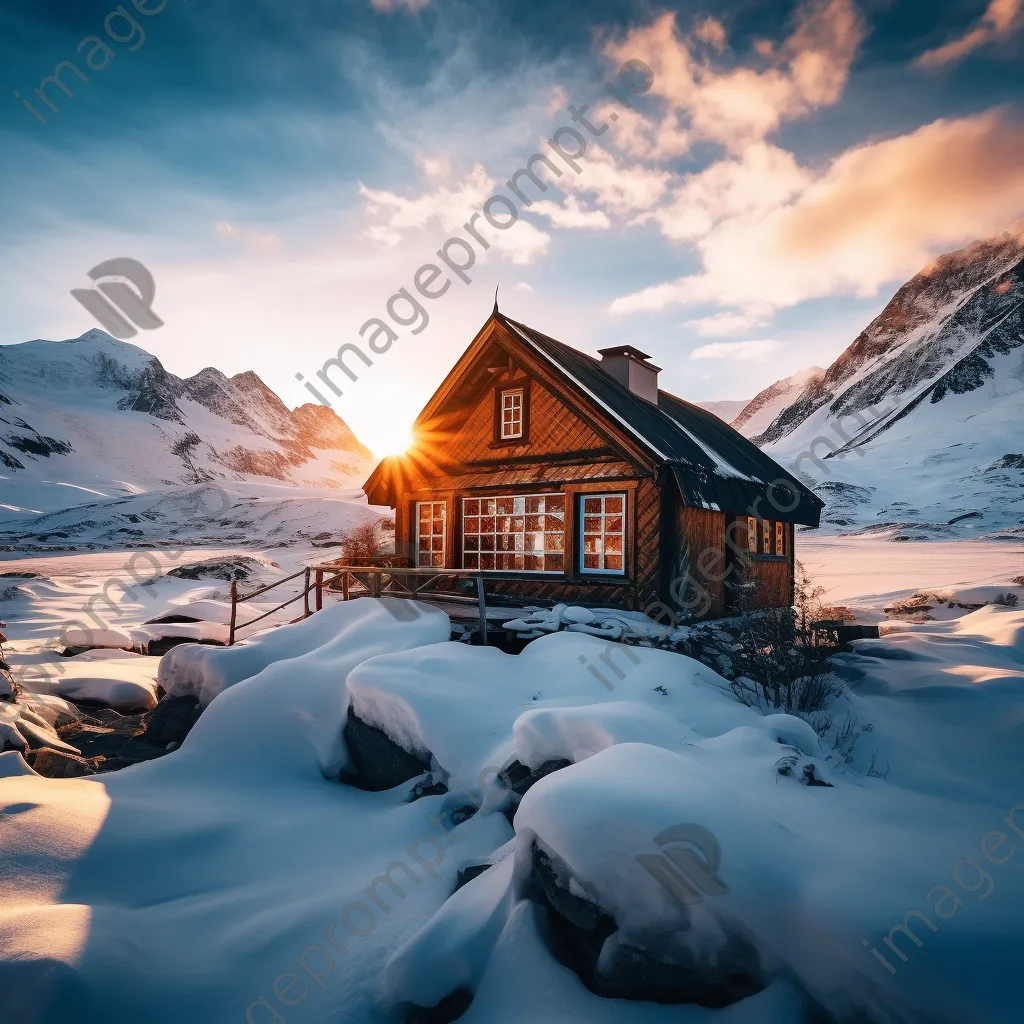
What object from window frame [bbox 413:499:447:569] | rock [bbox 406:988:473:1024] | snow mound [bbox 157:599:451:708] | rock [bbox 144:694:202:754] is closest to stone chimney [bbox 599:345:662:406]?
window frame [bbox 413:499:447:569]

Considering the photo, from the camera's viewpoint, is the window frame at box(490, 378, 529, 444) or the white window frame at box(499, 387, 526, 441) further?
the white window frame at box(499, 387, 526, 441)

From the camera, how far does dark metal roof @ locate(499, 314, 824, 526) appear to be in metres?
10.5

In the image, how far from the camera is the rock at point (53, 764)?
682 centimetres

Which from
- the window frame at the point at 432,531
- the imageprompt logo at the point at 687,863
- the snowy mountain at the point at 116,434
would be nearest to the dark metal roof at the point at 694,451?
the window frame at the point at 432,531

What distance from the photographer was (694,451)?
12.1 m

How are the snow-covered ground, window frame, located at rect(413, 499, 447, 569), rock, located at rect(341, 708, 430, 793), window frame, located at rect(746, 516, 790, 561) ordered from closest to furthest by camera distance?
the snow-covered ground < rock, located at rect(341, 708, 430, 793) < window frame, located at rect(413, 499, 447, 569) < window frame, located at rect(746, 516, 790, 561)

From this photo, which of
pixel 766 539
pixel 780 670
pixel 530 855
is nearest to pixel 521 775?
pixel 530 855

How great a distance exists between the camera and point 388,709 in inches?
267

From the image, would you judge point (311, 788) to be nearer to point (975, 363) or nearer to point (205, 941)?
point (205, 941)

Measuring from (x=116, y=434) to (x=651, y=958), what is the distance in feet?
471

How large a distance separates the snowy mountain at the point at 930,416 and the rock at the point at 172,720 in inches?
477

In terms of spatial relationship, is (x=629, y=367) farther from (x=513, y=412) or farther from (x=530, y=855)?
(x=530, y=855)

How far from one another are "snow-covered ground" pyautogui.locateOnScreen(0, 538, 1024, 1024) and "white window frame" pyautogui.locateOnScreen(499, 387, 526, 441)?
5.51 m

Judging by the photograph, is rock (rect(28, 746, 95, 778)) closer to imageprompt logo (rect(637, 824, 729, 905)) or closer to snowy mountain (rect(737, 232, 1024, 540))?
imageprompt logo (rect(637, 824, 729, 905))
